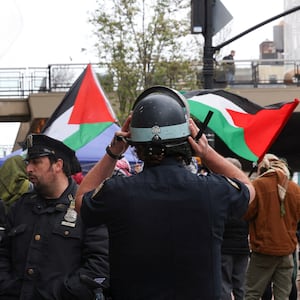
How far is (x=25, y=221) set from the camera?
4457 millimetres

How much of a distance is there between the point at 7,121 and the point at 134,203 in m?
25.3

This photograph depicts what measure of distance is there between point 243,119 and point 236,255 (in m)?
1.46

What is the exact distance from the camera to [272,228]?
8.32 meters

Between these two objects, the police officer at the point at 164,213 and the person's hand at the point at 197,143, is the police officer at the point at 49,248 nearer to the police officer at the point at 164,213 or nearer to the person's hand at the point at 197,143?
the police officer at the point at 164,213

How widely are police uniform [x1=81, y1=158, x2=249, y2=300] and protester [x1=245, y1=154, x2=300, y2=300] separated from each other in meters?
5.01

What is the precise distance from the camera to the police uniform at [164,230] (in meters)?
3.22

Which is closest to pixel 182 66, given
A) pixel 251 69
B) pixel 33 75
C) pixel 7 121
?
pixel 251 69

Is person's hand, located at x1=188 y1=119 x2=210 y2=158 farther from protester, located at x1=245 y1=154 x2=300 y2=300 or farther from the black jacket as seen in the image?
protester, located at x1=245 y1=154 x2=300 y2=300

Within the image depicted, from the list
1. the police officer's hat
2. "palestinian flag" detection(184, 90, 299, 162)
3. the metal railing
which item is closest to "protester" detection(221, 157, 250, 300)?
"palestinian flag" detection(184, 90, 299, 162)

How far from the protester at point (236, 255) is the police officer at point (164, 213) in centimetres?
477

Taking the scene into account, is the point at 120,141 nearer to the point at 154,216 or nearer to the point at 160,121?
the point at 160,121

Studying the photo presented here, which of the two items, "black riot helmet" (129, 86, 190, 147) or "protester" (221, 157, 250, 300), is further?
"protester" (221, 157, 250, 300)

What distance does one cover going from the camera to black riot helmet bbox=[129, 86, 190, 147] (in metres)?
3.27

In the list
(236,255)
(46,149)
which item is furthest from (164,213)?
(236,255)
